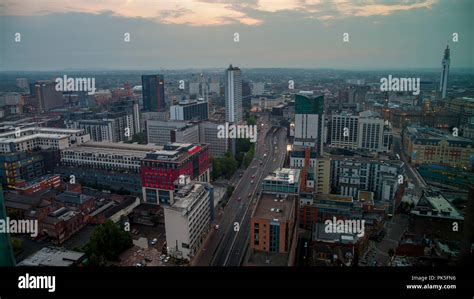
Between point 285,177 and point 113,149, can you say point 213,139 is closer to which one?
point 113,149

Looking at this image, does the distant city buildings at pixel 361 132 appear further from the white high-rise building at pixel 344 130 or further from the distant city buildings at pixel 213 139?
the distant city buildings at pixel 213 139

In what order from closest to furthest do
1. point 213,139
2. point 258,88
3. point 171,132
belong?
point 171,132 → point 213,139 → point 258,88

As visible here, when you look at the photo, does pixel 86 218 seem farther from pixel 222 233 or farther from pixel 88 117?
pixel 88 117

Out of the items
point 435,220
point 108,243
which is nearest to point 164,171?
point 108,243

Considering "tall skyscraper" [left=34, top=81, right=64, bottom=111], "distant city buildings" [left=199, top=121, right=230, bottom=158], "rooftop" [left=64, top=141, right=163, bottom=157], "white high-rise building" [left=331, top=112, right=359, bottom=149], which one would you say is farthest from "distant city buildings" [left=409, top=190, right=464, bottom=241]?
"tall skyscraper" [left=34, top=81, right=64, bottom=111]

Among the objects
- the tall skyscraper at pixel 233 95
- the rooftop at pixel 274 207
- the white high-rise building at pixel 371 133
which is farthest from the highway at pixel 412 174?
the tall skyscraper at pixel 233 95
